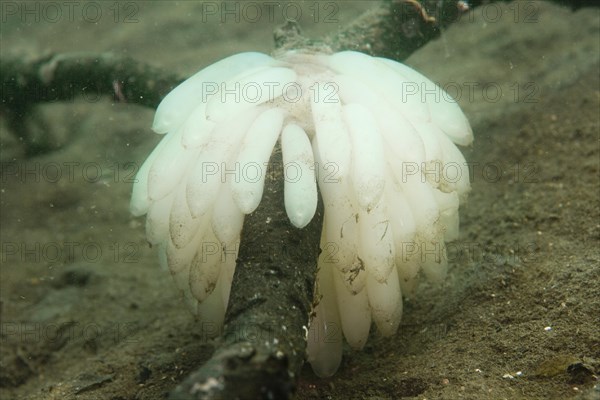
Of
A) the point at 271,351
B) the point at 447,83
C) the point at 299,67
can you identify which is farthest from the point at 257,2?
the point at 271,351

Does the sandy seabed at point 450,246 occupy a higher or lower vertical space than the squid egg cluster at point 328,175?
lower

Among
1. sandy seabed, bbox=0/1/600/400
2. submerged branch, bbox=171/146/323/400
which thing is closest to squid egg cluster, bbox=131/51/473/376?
submerged branch, bbox=171/146/323/400

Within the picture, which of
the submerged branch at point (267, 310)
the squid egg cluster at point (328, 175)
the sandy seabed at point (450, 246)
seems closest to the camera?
the submerged branch at point (267, 310)

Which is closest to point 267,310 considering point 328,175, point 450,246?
point 328,175

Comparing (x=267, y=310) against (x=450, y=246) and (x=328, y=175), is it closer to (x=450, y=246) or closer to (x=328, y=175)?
(x=328, y=175)

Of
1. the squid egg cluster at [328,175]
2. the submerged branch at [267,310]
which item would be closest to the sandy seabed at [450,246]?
the squid egg cluster at [328,175]

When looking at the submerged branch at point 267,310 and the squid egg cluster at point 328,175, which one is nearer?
the submerged branch at point 267,310

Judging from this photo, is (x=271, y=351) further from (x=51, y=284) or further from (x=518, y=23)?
(x=518, y=23)

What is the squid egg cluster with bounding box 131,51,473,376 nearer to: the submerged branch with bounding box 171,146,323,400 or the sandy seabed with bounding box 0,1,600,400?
the submerged branch with bounding box 171,146,323,400

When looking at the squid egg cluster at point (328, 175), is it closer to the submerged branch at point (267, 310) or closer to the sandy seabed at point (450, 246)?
the submerged branch at point (267, 310)
